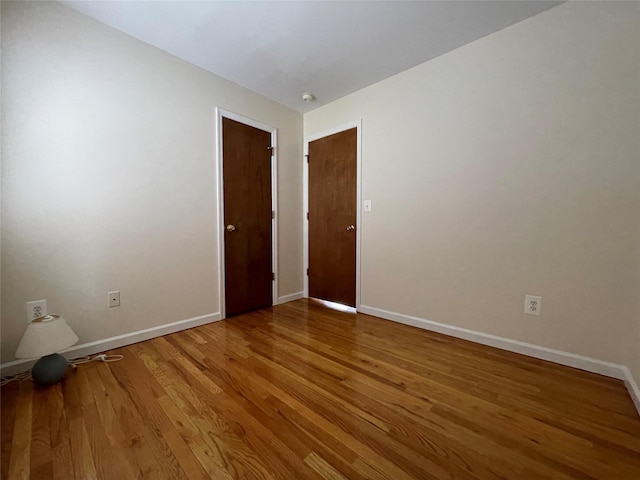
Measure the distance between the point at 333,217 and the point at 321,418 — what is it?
205 cm

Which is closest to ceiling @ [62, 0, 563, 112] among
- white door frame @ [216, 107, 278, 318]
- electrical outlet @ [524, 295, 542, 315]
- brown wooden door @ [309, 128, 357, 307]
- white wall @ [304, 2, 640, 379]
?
white wall @ [304, 2, 640, 379]

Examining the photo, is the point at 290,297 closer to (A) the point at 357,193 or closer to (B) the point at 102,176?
(A) the point at 357,193

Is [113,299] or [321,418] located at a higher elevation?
[113,299]

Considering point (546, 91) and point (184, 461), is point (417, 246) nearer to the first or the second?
point (546, 91)

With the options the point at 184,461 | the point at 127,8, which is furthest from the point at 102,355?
the point at 127,8

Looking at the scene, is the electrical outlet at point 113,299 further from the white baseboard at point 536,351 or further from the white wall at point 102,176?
the white baseboard at point 536,351

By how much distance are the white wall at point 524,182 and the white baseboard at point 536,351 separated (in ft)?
0.12

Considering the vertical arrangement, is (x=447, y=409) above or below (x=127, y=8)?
below

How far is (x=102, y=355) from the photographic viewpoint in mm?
1752

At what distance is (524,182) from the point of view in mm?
1763

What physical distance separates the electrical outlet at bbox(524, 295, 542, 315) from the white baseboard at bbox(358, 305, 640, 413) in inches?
9.1

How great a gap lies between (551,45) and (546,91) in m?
0.28

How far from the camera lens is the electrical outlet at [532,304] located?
173 centimetres

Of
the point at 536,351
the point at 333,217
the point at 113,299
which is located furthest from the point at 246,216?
the point at 536,351
